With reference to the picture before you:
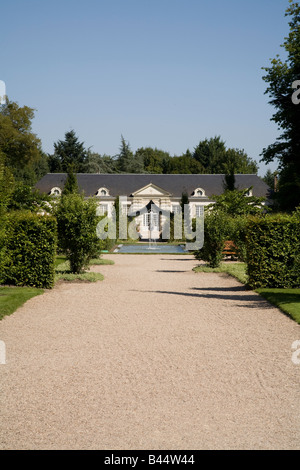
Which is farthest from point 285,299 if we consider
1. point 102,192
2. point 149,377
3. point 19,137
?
point 102,192

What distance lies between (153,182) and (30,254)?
4425 cm

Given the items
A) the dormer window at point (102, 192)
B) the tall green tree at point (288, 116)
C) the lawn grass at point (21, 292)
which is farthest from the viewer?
the dormer window at point (102, 192)

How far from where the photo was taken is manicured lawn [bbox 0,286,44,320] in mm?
10104

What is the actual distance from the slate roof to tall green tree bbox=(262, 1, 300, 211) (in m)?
21.7

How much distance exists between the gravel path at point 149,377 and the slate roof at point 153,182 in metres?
45.4

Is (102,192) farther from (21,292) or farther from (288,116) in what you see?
(21,292)

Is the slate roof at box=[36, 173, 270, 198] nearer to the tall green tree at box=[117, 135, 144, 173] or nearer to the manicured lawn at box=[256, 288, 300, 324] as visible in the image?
the tall green tree at box=[117, 135, 144, 173]

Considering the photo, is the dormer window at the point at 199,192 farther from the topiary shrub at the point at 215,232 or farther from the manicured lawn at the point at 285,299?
the manicured lawn at the point at 285,299

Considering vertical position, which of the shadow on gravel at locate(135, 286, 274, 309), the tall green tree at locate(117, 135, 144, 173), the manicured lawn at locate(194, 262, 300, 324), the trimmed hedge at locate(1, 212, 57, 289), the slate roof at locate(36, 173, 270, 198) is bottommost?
the shadow on gravel at locate(135, 286, 274, 309)

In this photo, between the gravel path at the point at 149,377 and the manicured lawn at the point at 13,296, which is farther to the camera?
the manicured lawn at the point at 13,296

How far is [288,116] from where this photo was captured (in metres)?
29.8

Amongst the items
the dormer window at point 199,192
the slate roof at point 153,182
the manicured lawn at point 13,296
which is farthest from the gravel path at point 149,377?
the slate roof at point 153,182

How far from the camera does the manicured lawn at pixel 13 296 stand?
1010 centimetres

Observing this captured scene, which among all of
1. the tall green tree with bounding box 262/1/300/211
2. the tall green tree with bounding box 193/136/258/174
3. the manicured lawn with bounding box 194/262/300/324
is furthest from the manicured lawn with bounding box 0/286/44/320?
the tall green tree with bounding box 193/136/258/174
